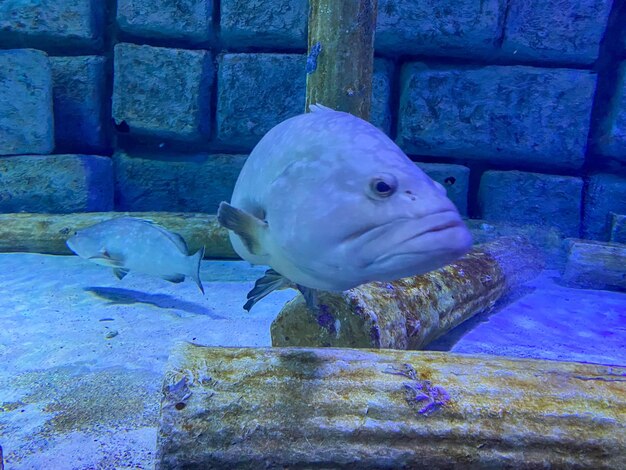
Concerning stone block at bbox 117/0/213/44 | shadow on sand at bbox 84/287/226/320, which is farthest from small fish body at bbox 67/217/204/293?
stone block at bbox 117/0/213/44

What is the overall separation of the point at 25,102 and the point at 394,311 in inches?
213

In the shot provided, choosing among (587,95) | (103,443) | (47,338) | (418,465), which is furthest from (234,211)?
(587,95)

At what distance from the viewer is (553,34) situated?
5.58 m

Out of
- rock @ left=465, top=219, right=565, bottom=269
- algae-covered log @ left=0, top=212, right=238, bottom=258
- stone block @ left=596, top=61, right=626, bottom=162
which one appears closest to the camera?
algae-covered log @ left=0, top=212, right=238, bottom=258

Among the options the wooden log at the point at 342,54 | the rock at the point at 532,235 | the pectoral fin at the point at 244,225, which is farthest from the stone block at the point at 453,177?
the pectoral fin at the point at 244,225

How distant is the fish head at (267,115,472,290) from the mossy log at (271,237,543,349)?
3.43ft

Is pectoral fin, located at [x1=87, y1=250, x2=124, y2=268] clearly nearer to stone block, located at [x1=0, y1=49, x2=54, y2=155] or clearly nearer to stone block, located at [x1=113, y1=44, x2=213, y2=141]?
stone block, located at [x1=113, y1=44, x2=213, y2=141]

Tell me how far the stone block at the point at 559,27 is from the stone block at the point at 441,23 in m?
0.21

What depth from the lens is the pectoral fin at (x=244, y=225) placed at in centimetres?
138

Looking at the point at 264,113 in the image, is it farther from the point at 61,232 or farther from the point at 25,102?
the point at 25,102

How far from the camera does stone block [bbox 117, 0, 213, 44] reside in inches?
226

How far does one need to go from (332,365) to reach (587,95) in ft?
17.9

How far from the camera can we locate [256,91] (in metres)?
5.88

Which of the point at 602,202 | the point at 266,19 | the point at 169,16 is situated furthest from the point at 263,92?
the point at 602,202
